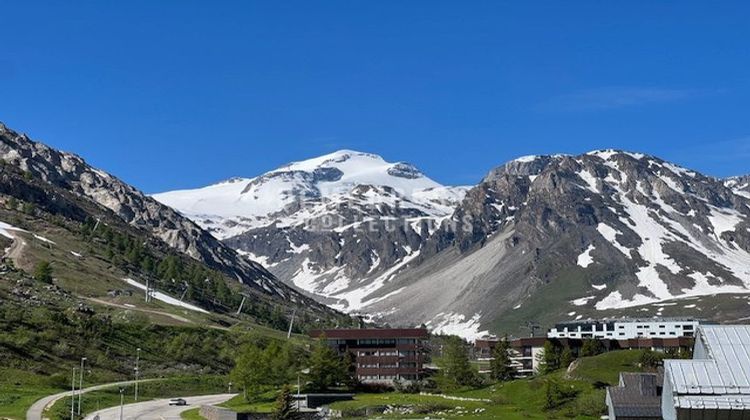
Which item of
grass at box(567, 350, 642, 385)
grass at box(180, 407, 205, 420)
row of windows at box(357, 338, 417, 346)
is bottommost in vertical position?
grass at box(180, 407, 205, 420)

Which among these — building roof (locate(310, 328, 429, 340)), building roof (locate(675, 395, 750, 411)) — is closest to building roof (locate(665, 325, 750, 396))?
building roof (locate(675, 395, 750, 411))

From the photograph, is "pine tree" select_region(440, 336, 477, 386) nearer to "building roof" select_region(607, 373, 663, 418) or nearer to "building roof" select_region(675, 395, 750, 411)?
"building roof" select_region(607, 373, 663, 418)

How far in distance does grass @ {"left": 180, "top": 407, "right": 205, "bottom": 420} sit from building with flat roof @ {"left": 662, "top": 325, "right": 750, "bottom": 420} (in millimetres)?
86067

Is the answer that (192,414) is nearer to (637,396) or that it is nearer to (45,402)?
(45,402)

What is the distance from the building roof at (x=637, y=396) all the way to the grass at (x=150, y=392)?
61221 mm

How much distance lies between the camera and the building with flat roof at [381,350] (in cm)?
17500

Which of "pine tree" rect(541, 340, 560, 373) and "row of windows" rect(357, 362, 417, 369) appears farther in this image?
"row of windows" rect(357, 362, 417, 369)

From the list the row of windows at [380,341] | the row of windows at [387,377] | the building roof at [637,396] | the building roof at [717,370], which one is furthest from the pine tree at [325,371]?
the building roof at [717,370]

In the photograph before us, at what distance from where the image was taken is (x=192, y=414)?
11481 centimetres

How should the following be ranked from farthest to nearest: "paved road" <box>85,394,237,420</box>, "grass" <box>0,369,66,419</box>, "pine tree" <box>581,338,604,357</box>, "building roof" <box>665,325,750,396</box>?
"pine tree" <box>581,338,604,357</box> < "paved road" <box>85,394,237,420</box> < "grass" <box>0,369,66,419</box> < "building roof" <box>665,325,750,396</box>

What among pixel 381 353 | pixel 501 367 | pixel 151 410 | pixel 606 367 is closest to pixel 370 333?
pixel 381 353

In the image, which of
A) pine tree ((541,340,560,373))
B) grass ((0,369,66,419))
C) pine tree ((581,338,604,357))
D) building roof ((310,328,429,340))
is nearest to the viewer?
grass ((0,369,66,419))

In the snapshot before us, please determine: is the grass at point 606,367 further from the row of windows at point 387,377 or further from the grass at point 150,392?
the grass at point 150,392

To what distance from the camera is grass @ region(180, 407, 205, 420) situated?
364 feet
